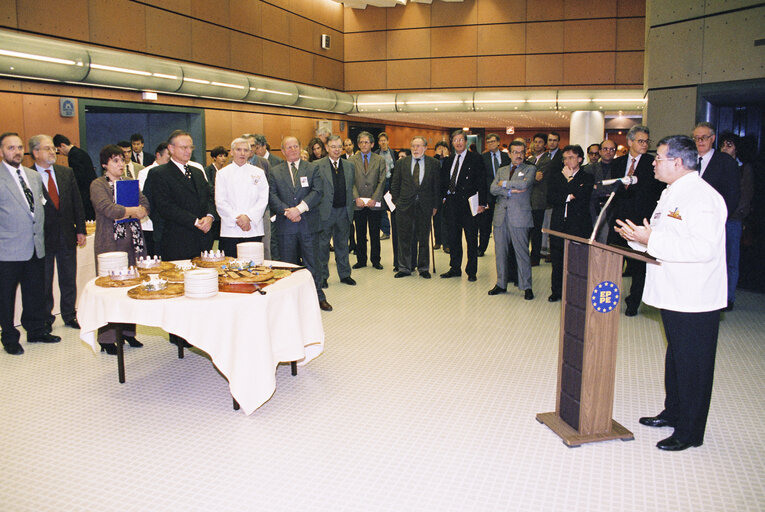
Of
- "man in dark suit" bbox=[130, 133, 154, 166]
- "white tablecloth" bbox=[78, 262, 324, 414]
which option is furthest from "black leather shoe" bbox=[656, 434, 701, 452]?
"man in dark suit" bbox=[130, 133, 154, 166]

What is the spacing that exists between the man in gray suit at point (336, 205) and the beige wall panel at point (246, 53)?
5.12m

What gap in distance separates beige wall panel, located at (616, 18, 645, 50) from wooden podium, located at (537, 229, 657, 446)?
1184 centimetres

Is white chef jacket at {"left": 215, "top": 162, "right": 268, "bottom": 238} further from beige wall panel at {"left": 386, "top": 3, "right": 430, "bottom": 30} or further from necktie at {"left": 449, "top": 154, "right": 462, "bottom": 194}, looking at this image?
beige wall panel at {"left": 386, "top": 3, "right": 430, "bottom": 30}

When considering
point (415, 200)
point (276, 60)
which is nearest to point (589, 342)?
point (415, 200)

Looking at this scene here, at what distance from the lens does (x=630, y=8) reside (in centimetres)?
1291

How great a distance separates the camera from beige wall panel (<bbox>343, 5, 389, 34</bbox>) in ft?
47.6

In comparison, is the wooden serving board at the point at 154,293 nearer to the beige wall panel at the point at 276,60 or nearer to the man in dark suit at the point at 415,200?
the man in dark suit at the point at 415,200

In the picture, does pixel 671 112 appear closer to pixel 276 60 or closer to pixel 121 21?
pixel 121 21

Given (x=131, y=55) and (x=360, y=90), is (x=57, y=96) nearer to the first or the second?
(x=131, y=55)

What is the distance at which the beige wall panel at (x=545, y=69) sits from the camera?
13.4m

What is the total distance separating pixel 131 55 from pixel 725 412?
27.5ft

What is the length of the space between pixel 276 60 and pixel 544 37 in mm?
6280

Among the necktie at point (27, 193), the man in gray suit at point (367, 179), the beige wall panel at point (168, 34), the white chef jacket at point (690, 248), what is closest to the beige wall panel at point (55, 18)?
the beige wall panel at point (168, 34)

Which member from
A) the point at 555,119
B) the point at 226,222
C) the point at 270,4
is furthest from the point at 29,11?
the point at 555,119
